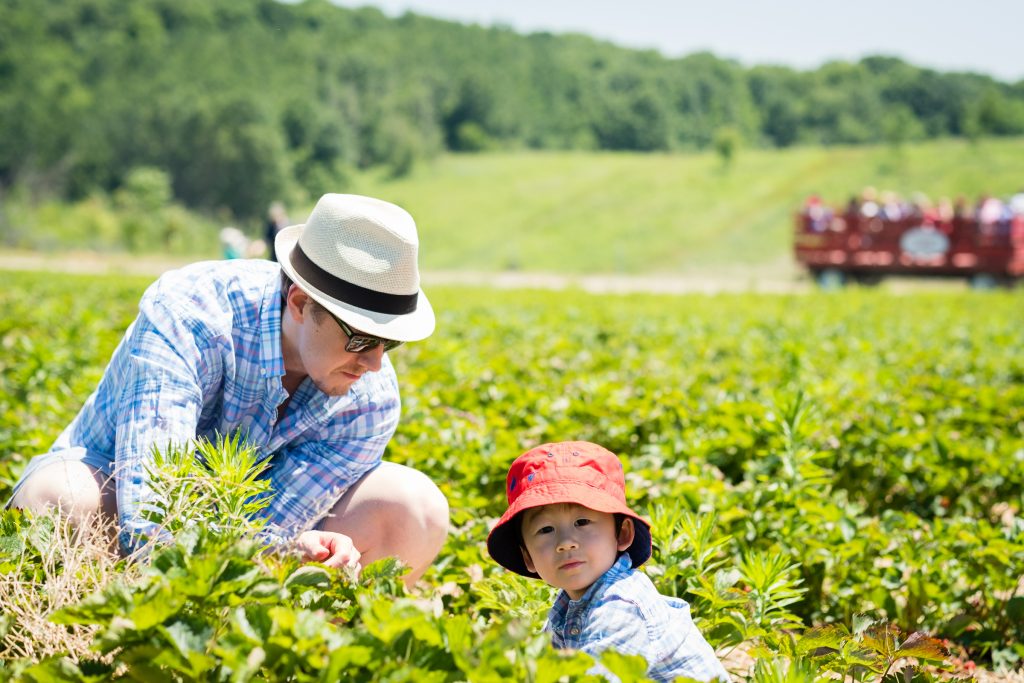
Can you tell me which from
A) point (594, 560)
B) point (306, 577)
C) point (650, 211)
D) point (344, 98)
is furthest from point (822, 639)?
point (344, 98)

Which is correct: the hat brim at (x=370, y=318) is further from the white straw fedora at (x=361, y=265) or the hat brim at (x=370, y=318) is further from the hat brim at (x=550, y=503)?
the hat brim at (x=550, y=503)

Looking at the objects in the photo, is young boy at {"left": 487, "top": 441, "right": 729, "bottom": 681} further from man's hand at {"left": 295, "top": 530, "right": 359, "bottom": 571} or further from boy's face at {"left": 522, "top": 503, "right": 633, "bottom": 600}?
man's hand at {"left": 295, "top": 530, "right": 359, "bottom": 571}

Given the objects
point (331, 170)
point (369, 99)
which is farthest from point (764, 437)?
point (369, 99)

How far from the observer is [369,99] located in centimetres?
7931

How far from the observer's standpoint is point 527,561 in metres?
2.57

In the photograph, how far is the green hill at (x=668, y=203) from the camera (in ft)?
118

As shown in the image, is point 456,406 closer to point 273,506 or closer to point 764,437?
point 764,437

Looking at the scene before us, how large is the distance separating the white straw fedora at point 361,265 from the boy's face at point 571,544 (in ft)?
2.01

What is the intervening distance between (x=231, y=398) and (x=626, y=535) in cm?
120

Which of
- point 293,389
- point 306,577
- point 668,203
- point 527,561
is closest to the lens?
point 306,577

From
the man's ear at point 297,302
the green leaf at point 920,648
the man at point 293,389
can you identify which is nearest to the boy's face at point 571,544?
the man at point 293,389

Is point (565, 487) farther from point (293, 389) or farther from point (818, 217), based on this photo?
point (818, 217)

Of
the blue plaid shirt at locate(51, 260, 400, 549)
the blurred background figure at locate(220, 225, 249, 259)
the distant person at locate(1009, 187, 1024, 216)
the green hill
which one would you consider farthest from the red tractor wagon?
the blue plaid shirt at locate(51, 260, 400, 549)

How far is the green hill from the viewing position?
118 ft
